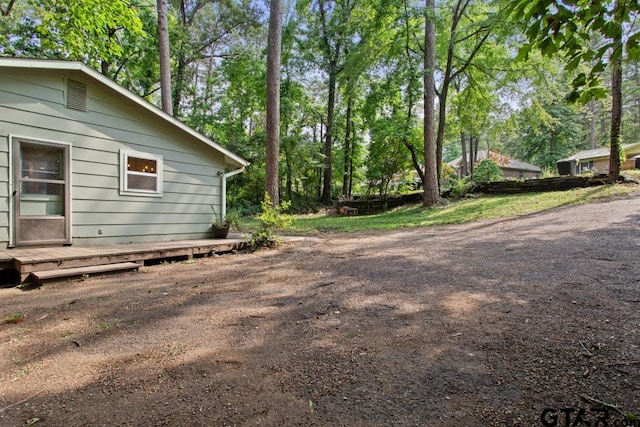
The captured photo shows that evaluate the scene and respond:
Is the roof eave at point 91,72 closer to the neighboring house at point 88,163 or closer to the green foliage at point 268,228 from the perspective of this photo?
the neighboring house at point 88,163

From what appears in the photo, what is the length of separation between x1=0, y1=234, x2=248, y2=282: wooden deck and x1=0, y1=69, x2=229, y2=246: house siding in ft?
1.94

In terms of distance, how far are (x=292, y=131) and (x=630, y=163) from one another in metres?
24.2

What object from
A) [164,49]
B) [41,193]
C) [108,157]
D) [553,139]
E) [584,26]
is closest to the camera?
[584,26]

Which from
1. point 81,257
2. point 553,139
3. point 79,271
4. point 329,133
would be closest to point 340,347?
point 79,271

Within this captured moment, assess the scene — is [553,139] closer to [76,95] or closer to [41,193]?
[76,95]

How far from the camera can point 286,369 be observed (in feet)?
6.87

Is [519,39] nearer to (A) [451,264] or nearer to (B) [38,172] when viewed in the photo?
(A) [451,264]

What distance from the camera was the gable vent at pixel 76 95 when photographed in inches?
233

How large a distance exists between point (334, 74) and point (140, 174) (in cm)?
1536

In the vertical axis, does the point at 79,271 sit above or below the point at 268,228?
below

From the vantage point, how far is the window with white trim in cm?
660

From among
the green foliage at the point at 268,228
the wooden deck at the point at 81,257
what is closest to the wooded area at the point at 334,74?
the wooden deck at the point at 81,257

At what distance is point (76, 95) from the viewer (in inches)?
236

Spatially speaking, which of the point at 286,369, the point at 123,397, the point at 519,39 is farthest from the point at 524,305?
the point at 519,39
